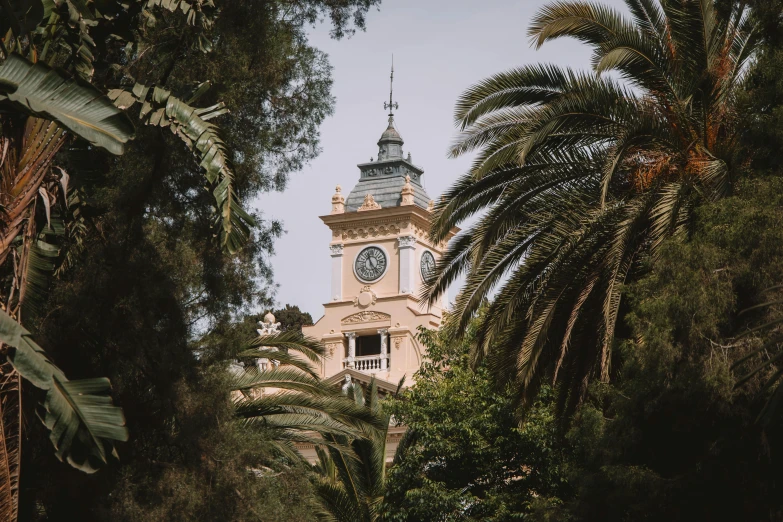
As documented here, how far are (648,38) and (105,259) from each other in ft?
25.9

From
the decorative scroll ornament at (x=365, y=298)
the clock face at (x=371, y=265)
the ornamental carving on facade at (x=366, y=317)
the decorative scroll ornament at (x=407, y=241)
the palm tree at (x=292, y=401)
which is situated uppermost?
the decorative scroll ornament at (x=407, y=241)

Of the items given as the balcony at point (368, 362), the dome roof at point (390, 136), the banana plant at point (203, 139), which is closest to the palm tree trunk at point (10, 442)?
the banana plant at point (203, 139)

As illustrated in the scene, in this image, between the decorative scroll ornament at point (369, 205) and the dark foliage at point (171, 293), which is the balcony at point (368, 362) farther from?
the dark foliage at point (171, 293)

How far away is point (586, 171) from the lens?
16.6 meters

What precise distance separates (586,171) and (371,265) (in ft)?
154

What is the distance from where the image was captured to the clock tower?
59.9 metres

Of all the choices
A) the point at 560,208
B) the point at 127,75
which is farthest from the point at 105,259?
the point at 560,208

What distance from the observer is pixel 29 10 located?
8938 mm

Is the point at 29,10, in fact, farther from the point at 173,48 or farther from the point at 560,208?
the point at 560,208

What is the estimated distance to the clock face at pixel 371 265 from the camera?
207 feet

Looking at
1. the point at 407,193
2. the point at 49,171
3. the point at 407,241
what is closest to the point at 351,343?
the point at 407,241

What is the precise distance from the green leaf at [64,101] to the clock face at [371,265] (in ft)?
177

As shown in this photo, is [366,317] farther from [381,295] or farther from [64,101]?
[64,101]

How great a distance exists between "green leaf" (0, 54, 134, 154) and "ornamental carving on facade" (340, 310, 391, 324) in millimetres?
52894
